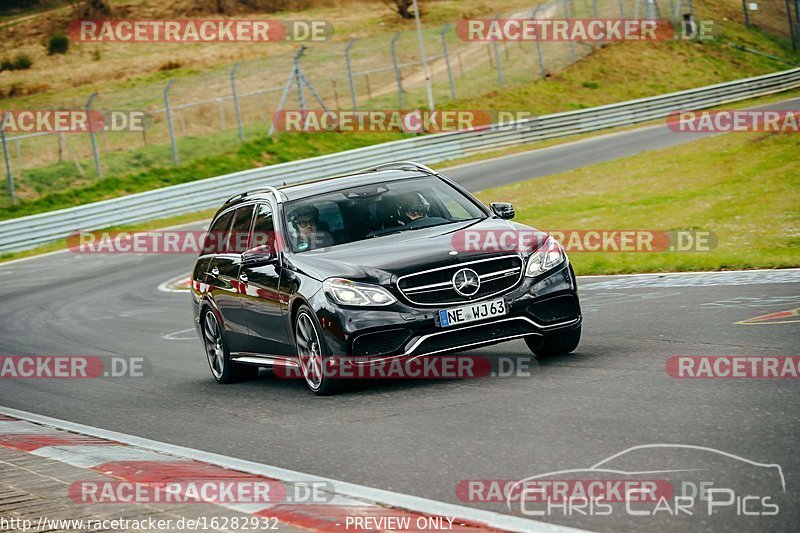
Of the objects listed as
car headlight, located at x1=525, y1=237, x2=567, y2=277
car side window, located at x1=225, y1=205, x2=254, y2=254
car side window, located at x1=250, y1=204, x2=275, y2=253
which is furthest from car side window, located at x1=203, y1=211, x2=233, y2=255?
car headlight, located at x1=525, y1=237, x2=567, y2=277

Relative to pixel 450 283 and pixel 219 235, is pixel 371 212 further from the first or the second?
pixel 219 235

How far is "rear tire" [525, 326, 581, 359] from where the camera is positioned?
386 inches

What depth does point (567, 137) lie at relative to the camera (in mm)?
45406

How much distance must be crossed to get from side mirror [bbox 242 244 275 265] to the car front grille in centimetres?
165

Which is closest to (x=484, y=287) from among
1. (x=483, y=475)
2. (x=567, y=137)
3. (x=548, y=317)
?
(x=548, y=317)

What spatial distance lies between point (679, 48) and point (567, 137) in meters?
18.7

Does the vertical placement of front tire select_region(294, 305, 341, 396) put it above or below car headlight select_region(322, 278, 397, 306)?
below

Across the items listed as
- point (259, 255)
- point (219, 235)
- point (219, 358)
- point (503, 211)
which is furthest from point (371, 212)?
point (219, 358)

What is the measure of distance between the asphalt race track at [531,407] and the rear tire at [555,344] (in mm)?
105

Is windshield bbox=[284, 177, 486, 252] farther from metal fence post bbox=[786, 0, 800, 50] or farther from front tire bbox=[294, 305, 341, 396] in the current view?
metal fence post bbox=[786, 0, 800, 50]

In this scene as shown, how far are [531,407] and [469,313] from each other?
4.32 ft

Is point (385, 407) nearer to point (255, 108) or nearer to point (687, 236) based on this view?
point (687, 236)

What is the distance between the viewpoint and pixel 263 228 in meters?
10.8

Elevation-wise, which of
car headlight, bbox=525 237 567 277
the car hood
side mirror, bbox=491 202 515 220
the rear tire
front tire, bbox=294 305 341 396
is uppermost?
the car hood
